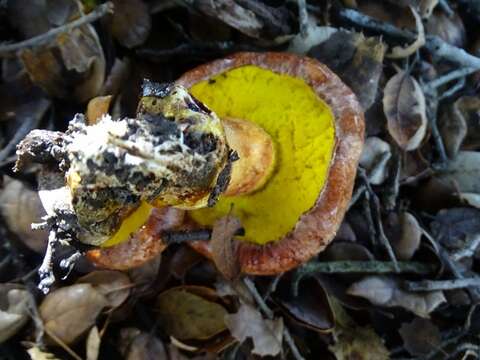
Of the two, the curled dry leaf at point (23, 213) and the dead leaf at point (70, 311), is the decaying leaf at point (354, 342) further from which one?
the curled dry leaf at point (23, 213)

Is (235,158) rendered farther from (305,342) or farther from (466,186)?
(466,186)

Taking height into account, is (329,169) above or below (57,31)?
below

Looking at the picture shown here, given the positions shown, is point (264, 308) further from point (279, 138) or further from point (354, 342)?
point (279, 138)

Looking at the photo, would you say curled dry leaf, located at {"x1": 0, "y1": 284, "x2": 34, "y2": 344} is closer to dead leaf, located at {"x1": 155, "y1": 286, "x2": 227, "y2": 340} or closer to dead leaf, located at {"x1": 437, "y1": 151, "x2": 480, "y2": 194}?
dead leaf, located at {"x1": 155, "y1": 286, "x2": 227, "y2": 340}

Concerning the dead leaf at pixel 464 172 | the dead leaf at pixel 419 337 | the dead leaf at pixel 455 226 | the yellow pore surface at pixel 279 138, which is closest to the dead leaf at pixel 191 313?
the yellow pore surface at pixel 279 138

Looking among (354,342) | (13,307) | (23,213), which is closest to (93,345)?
(13,307)

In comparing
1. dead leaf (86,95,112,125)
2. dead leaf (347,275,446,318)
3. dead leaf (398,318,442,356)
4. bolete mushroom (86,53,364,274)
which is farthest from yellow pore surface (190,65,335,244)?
dead leaf (398,318,442,356)
